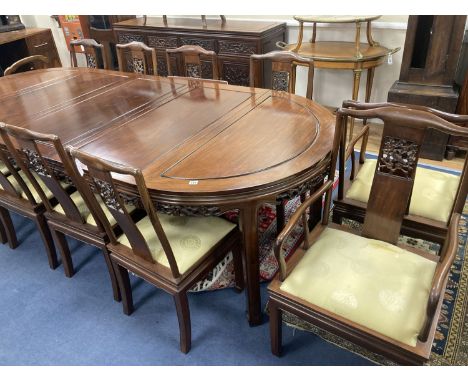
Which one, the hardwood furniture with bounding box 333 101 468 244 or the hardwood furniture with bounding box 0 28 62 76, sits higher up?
the hardwood furniture with bounding box 0 28 62 76

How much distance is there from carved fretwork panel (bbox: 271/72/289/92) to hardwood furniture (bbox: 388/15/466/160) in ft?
2.66

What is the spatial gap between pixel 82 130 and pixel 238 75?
176 centimetres

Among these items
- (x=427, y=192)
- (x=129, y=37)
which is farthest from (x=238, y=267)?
(x=129, y=37)

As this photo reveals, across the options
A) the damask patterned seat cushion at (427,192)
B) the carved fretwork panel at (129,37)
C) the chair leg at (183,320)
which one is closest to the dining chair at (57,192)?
the chair leg at (183,320)

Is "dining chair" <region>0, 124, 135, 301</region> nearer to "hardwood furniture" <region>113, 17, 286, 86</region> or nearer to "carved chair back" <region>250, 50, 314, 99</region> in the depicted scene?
"carved chair back" <region>250, 50, 314, 99</region>

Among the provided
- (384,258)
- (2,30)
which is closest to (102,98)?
(384,258)

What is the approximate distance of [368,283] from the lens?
A: 1140 mm

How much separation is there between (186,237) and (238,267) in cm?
33

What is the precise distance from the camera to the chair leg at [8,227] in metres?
1.99

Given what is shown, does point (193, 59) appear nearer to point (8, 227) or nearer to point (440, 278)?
point (8, 227)

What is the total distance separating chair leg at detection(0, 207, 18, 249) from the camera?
Answer: 1.99m

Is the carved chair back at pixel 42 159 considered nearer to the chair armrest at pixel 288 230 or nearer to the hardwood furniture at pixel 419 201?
the chair armrest at pixel 288 230

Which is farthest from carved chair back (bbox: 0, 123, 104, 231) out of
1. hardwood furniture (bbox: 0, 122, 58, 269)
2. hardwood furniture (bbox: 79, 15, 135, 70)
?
hardwood furniture (bbox: 79, 15, 135, 70)
